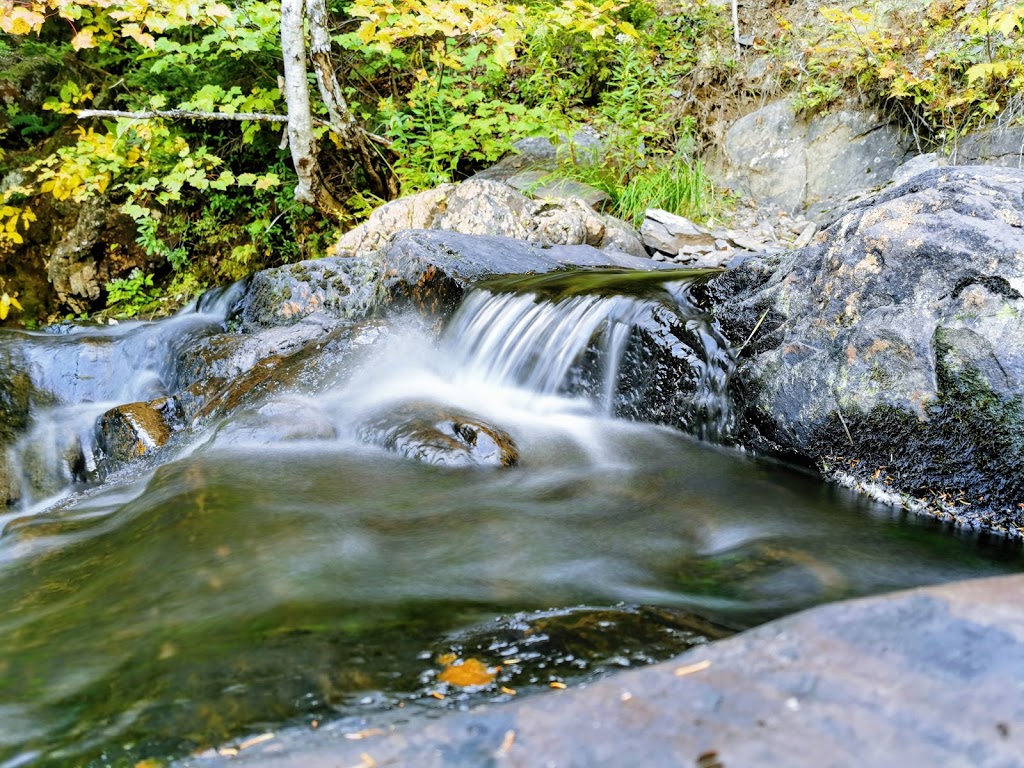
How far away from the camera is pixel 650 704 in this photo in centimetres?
106

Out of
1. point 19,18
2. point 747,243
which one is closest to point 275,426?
point 19,18

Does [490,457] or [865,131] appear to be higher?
[865,131]

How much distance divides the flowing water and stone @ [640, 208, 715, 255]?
2.73 metres

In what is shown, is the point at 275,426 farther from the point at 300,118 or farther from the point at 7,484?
the point at 300,118

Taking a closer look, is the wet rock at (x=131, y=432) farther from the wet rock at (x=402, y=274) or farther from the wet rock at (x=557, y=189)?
the wet rock at (x=557, y=189)

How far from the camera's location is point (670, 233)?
7055 millimetres

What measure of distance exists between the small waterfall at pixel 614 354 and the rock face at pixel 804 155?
4586mm

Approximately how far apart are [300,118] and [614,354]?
5.07 m

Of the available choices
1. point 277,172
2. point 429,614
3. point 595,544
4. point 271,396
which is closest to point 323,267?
point 271,396

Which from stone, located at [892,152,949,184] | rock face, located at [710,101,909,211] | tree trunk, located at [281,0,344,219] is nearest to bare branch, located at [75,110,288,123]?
tree trunk, located at [281,0,344,219]

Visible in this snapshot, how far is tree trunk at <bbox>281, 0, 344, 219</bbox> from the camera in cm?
676

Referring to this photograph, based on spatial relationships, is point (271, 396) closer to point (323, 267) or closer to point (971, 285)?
A: point (323, 267)

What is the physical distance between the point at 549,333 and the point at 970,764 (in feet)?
12.0

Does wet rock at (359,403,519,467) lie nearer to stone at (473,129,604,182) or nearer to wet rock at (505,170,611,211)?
wet rock at (505,170,611,211)
